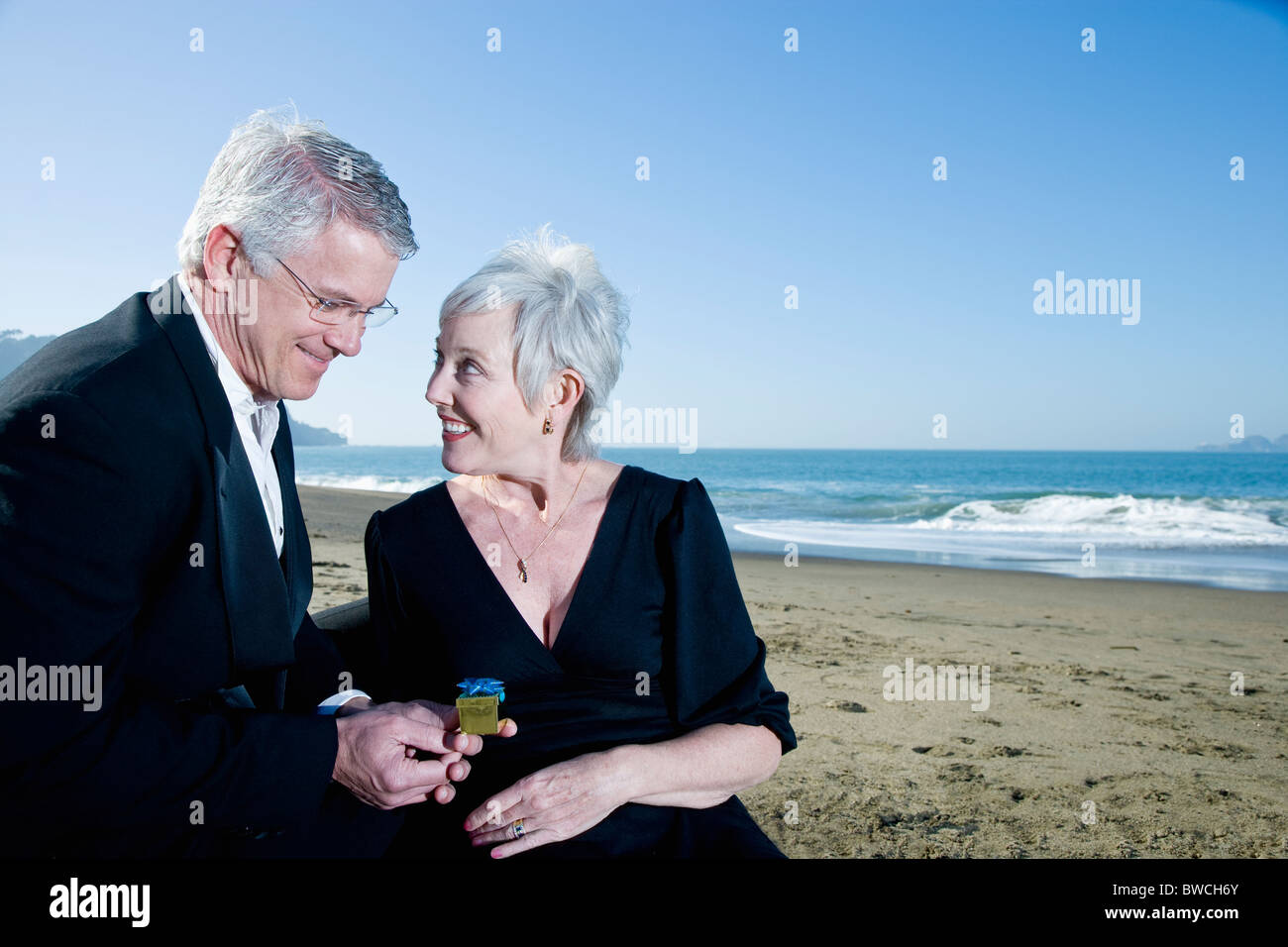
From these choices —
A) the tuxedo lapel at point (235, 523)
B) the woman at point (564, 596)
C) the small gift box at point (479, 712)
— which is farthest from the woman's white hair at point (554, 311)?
the small gift box at point (479, 712)

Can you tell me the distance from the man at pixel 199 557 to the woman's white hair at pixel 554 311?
27 cm

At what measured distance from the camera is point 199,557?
1592 mm

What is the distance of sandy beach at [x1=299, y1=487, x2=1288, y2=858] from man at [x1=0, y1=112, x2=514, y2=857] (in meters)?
2.19

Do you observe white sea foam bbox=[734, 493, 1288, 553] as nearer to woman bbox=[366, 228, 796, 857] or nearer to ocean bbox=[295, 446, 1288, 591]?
ocean bbox=[295, 446, 1288, 591]

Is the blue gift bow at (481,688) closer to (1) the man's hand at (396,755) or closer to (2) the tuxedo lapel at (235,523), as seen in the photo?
(1) the man's hand at (396,755)

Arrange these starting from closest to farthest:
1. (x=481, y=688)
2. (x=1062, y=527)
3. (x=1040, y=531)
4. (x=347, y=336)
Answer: (x=481, y=688), (x=347, y=336), (x=1040, y=531), (x=1062, y=527)

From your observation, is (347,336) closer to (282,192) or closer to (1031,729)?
→ (282,192)

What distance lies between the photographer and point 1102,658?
6.65 meters

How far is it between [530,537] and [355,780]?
777mm

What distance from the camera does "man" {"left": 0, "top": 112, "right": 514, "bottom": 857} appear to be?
53.8 inches

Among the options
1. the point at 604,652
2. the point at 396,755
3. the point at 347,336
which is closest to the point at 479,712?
the point at 396,755

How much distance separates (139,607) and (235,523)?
0.23m
